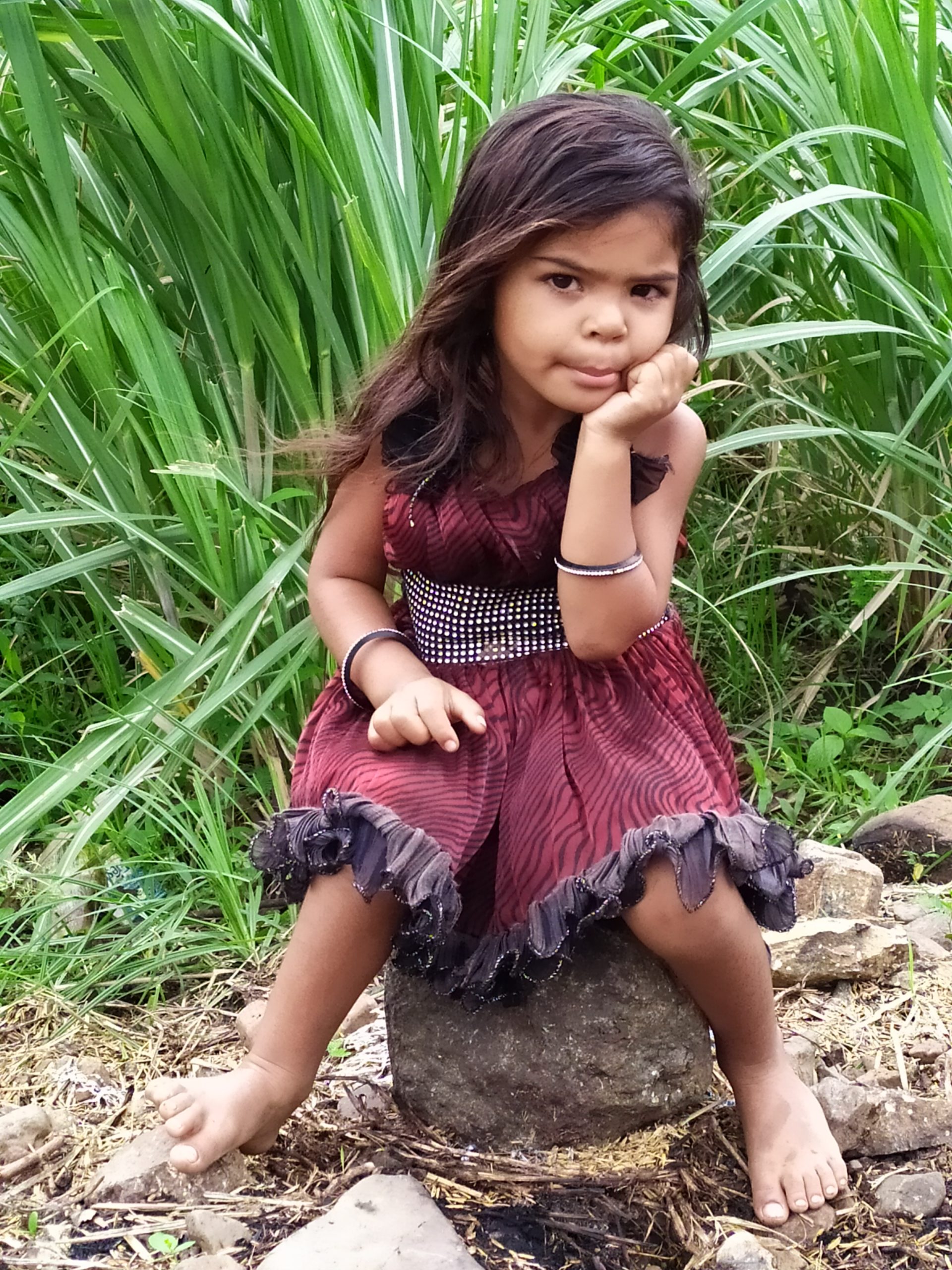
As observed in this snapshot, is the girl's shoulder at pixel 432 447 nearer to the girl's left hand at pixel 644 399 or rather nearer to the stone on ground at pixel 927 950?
the girl's left hand at pixel 644 399

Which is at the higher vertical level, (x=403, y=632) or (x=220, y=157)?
(x=220, y=157)

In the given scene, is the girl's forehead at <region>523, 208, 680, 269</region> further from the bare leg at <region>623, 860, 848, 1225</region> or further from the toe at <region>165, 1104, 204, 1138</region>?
the toe at <region>165, 1104, 204, 1138</region>

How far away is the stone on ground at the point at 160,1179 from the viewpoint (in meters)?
1.35

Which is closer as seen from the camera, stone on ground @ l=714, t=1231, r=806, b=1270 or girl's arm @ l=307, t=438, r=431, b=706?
stone on ground @ l=714, t=1231, r=806, b=1270

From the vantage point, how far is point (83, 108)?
6.54 feet

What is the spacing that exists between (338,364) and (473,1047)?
1.02 metres

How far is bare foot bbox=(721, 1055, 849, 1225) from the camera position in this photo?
132 centimetres

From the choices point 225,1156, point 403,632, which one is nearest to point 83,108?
point 403,632

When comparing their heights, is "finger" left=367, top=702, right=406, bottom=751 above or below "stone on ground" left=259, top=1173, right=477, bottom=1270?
above

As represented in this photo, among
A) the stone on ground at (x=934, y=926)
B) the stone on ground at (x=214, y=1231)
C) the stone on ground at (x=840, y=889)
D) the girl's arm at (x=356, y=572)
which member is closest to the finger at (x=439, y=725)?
the girl's arm at (x=356, y=572)

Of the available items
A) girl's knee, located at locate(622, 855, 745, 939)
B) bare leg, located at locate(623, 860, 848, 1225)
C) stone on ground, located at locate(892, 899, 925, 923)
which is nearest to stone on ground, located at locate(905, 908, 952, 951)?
stone on ground, located at locate(892, 899, 925, 923)

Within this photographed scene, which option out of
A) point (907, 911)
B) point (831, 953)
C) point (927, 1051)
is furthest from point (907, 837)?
point (927, 1051)

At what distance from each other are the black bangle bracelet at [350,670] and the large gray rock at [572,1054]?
297 millimetres

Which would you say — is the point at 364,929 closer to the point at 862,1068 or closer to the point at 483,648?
the point at 483,648
